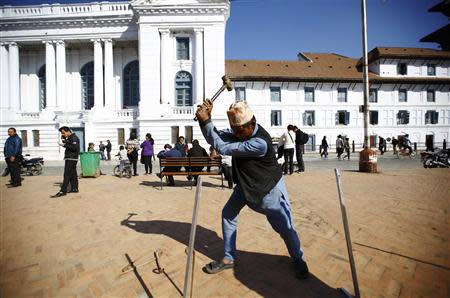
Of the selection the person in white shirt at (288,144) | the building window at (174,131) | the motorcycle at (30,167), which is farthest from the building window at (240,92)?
the motorcycle at (30,167)

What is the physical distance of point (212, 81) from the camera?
25891 millimetres

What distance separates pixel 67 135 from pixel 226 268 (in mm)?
6144

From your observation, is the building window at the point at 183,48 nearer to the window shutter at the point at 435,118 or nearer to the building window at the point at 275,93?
the building window at the point at 275,93

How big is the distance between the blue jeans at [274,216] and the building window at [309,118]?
32335 millimetres

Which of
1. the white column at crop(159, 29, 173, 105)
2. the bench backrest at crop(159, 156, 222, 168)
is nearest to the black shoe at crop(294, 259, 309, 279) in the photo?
the bench backrest at crop(159, 156, 222, 168)

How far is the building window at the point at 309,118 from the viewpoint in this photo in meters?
33.3

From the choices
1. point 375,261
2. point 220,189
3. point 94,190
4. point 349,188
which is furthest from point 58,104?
point 375,261

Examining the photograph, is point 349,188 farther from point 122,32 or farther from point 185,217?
point 122,32

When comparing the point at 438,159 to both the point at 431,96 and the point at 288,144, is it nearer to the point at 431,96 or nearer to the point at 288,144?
the point at 288,144

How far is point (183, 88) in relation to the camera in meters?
26.6

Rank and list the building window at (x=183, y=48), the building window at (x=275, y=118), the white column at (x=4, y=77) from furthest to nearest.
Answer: the building window at (x=275, y=118)
the white column at (x=4, y=77)
the building window at (x=183, y=48)

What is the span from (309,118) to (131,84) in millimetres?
23025

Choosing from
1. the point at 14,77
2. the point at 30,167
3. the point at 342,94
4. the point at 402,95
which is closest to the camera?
the point at 30,167

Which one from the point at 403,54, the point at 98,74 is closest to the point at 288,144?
the point at 98,74
